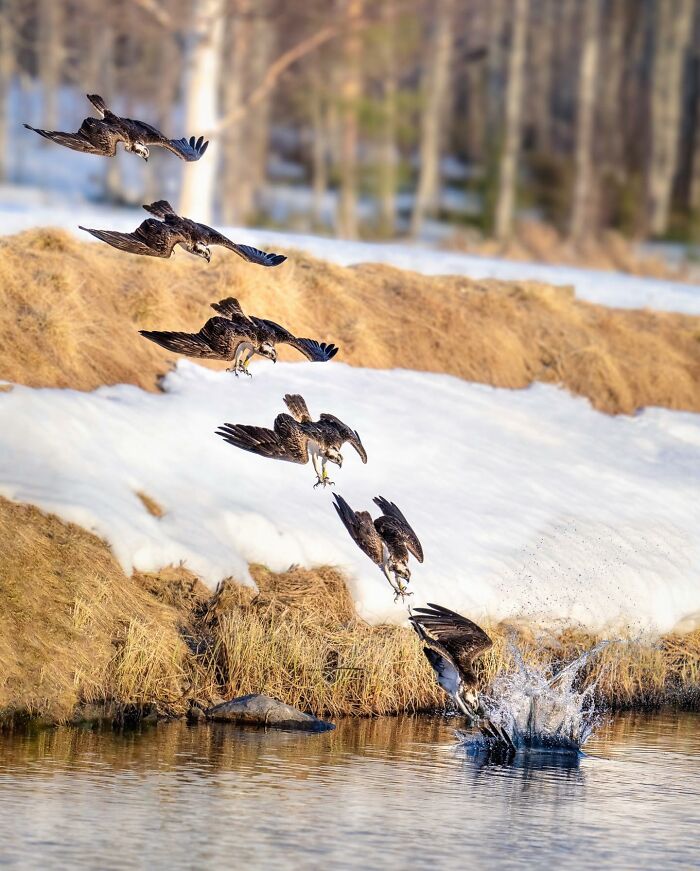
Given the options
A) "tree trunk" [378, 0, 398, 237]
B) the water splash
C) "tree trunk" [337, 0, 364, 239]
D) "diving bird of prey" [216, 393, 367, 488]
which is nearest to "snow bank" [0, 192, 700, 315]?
the water splash

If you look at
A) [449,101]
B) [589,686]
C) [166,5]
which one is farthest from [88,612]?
[449,101]

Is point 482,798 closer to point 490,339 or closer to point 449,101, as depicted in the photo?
point 490,339

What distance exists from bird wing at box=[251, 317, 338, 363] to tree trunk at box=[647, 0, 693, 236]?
35240 millimetres

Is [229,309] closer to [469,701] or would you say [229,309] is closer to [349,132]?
[469,701]

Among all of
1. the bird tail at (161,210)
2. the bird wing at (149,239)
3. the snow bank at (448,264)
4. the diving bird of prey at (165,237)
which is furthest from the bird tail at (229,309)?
the snow bank at (448,264)

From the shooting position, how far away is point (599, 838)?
301 inches

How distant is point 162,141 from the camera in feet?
24.3

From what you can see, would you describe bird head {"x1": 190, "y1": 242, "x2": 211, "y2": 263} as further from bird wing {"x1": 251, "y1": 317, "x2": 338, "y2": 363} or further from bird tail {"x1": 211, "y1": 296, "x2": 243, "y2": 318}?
bird wing {"x1": 251, "y1": 317, "x2": 338, "y2": 363}

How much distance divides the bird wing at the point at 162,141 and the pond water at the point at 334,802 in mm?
2888

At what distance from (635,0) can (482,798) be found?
4733 centimetres

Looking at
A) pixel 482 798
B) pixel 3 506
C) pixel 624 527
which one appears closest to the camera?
pixel 482 798

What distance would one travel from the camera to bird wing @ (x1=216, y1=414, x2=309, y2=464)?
7.61m

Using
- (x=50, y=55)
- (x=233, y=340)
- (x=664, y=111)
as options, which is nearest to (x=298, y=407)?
(x=233, y=340)

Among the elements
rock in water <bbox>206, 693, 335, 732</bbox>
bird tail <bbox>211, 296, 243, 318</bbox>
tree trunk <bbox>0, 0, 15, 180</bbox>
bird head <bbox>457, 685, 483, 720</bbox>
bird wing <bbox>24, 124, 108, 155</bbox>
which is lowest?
rock in water <bbox>206, 693, 335, 732</bbox>
